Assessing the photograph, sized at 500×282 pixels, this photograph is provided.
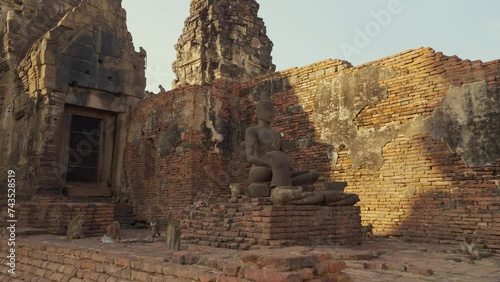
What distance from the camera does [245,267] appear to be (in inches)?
114

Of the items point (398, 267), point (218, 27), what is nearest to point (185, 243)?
point (398, 267)

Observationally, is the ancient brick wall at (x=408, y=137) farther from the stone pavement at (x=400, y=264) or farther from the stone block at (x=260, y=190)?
the stone block at (x=260, y=190)

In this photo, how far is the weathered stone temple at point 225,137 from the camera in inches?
265

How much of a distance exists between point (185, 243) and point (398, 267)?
303 centimetres

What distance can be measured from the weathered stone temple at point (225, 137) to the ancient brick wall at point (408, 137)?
2 cm

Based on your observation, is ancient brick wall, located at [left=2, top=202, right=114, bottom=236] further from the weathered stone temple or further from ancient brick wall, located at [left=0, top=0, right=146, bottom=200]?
ancient brick wall, located at [left=0, top=0, right=146, bottom=200]

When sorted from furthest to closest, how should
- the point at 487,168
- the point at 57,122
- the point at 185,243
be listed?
the point at 57,122, the point at 487,168, the point at 185,243

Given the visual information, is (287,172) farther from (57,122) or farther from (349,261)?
(57,122)

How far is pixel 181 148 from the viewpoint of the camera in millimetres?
9984

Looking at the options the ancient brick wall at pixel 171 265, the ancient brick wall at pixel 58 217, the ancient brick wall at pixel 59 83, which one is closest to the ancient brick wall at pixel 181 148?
the ancient brick wall at pixel 59 83

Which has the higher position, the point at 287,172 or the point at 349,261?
the point at 287,172

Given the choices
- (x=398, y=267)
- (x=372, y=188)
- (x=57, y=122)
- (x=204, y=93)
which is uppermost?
(x=204, y=93)

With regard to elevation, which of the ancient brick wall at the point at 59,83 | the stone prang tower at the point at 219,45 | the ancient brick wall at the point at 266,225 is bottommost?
the ancient brick wall at the point at 266,225

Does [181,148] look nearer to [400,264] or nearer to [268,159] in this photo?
[268,159]
